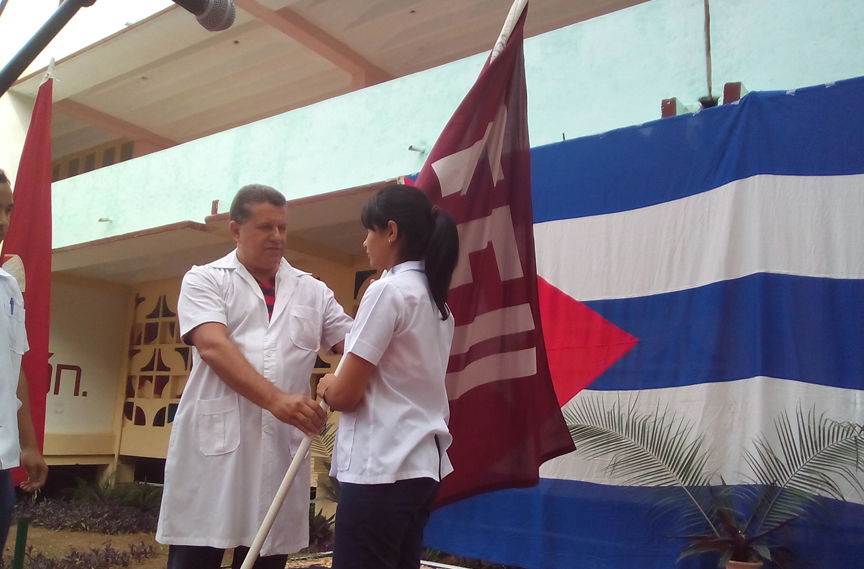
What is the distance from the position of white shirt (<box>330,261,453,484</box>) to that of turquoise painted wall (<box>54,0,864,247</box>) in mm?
3035

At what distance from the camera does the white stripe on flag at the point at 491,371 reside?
243 centimetres

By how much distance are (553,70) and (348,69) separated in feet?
12.7

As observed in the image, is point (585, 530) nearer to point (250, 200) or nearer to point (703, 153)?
point (703, 153)

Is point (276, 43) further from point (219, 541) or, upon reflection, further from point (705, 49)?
point (219, 541)

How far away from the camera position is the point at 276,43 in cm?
814

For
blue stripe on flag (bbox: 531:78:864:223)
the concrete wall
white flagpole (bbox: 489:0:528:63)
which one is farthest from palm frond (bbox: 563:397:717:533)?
the concrete wall

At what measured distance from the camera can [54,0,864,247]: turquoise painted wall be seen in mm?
3830

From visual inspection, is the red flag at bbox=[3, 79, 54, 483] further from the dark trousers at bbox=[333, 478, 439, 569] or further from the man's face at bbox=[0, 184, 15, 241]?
the dark trousers at bbox=[333, 478, 439, 569]

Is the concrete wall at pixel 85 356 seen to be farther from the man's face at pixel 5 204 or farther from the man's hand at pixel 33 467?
the man's face at pixel 5 204

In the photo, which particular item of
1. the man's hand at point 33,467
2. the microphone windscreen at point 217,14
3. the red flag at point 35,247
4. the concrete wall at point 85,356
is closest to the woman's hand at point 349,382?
the microphone windscreen at point 217,14

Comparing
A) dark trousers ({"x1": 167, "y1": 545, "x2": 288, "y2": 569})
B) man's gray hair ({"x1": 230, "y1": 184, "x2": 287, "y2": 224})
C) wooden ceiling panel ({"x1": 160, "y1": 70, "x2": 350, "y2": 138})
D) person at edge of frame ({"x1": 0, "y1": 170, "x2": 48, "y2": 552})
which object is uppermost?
wooden ceiling panel ({"x1": 160, "y1": 70, "x2": 350, "y2": 138})

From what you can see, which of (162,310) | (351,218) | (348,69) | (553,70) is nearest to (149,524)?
(162,310)

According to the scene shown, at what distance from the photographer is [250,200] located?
2.14m

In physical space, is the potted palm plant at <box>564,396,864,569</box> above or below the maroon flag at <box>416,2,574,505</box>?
below
